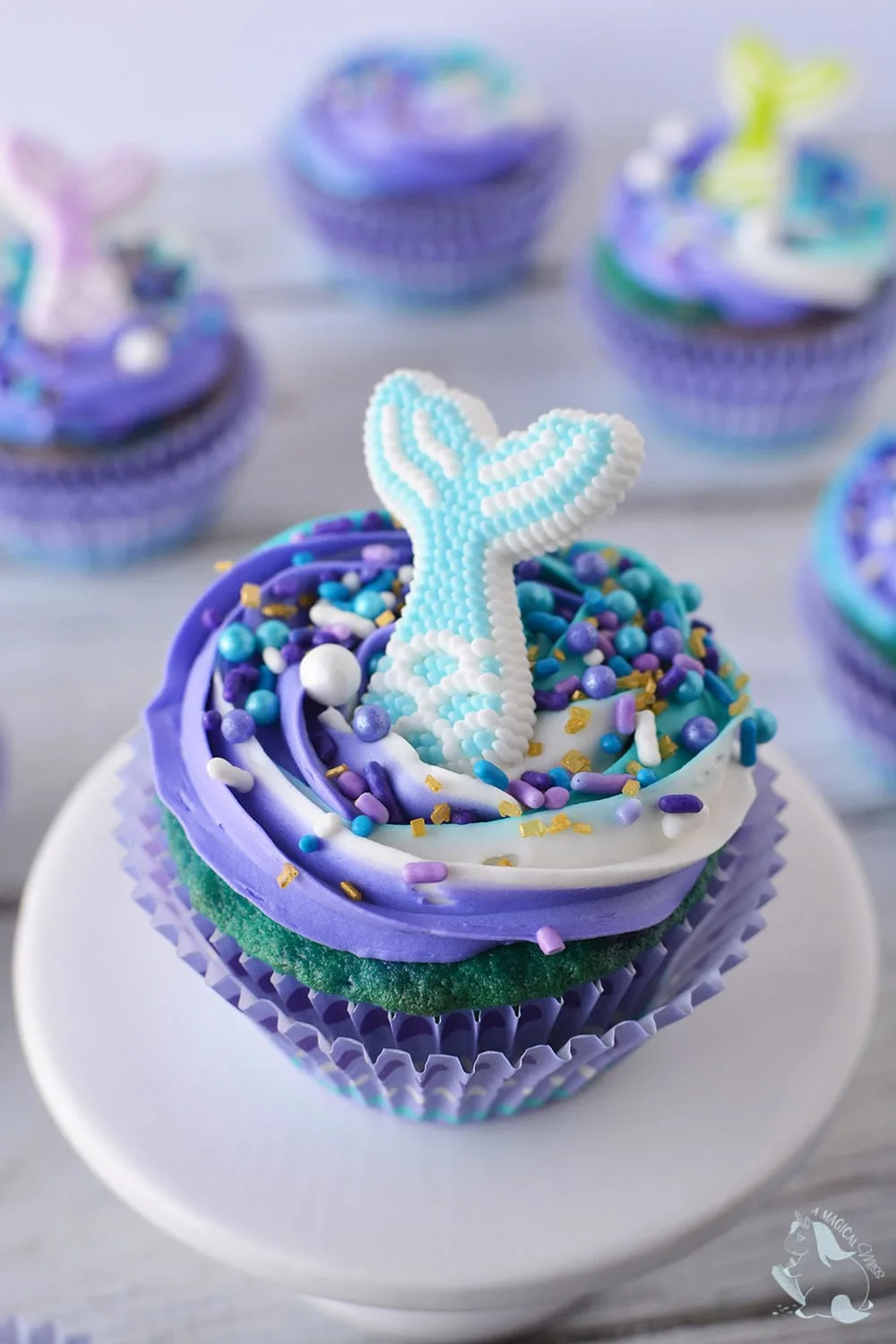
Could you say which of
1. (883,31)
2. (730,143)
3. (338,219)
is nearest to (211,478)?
(338,219)

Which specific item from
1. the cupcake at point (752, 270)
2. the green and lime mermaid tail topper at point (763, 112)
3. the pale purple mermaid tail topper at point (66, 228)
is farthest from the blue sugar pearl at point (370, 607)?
the green and lime mermaid tail topper at point (763, 112)

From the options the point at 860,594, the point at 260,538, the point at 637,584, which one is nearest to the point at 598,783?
the point at 637,584

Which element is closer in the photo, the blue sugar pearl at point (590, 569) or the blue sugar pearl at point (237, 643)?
the blue sugar pearl at point (237, 643)

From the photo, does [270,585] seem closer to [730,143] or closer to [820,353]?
[820,353]

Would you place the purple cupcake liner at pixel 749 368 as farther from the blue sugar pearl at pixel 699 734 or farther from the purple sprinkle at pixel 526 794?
the purple sprinkle at pixel 526 794

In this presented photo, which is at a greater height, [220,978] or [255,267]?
[255,267]

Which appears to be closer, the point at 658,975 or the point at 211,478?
the point at 658,975

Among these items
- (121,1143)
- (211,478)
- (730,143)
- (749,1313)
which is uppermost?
(730,143)

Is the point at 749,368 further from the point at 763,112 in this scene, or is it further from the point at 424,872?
the point at 424,872
